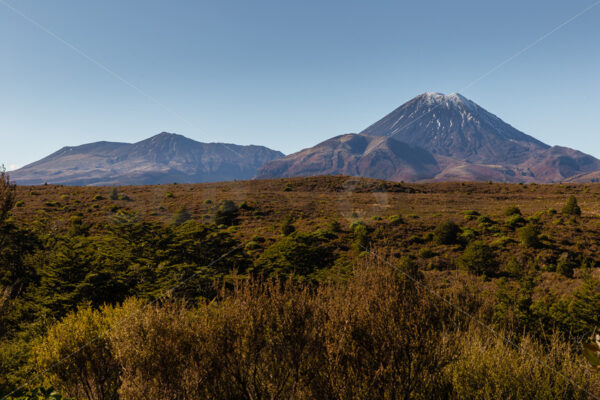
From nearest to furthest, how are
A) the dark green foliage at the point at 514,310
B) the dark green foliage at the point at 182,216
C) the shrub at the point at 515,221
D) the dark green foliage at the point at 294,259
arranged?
the dark green foliage at the point at 514,310 < the dark green foliage at the point at 294,259 < the shrub at the point at 515,221 < the dark green foliage at the point at 182,216

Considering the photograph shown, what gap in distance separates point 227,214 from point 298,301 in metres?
44.2

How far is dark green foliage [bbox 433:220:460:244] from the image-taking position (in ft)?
118

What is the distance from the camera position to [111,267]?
2309 centimetres

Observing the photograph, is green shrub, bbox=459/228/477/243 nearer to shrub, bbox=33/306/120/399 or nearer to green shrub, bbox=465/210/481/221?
green shrub, bbox=465/210/481/221

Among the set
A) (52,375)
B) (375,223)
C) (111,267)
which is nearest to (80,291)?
(111,267)

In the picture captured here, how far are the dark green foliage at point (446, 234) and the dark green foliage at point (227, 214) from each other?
28741 mm

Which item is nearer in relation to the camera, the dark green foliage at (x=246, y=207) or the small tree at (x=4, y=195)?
the small tree at (x=4, y=195)

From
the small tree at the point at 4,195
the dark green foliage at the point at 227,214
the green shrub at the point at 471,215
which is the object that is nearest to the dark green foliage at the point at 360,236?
the green shrub at the point at 471,215

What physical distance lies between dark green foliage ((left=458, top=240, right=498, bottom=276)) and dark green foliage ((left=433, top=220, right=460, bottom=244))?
5454mm

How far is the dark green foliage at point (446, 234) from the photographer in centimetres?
3603

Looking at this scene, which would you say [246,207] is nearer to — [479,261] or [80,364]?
[479,261]

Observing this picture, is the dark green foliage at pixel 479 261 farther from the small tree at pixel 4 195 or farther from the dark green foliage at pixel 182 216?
the dark green foliage at pixel 182 216

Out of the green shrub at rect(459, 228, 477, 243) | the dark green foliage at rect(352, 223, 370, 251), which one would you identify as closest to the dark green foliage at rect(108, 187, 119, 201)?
the dark green foliage at rect(352, 223, 370, 251)

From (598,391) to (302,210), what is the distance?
1788 inches
